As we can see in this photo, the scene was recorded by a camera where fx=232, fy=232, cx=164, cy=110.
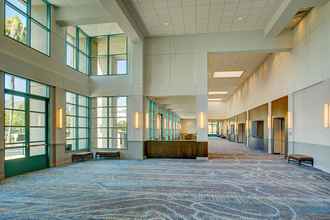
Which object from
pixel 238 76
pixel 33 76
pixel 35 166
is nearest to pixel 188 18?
pixel 33 76

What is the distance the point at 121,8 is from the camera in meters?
7.53

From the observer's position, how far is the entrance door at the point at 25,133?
6.79 meters

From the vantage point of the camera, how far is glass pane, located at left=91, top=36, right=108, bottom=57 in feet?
38.0

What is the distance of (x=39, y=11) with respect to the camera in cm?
825


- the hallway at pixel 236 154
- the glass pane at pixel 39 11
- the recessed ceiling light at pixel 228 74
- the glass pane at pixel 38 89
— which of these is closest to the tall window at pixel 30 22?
the glass pane at pixel 39 11

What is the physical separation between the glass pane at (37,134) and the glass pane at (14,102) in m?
0.90

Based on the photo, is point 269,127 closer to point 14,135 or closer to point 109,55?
point 109,55

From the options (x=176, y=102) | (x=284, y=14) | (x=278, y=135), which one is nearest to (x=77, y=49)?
(x=176, y=102)

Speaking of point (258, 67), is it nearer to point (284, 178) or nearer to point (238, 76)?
point (238, 76)

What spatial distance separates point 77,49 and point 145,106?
159 inches

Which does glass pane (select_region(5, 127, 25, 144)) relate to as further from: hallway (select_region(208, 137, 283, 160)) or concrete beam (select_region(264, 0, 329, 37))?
concrete beam (select_region(264, 0, 329, 37))

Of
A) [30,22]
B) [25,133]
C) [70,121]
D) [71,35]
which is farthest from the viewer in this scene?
[71,35]

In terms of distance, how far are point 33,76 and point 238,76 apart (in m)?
14.1

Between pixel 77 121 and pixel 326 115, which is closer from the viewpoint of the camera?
pixel 326 115
